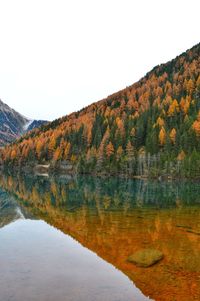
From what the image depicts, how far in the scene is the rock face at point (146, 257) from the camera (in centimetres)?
2742

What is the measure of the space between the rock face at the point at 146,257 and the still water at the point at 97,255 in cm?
60

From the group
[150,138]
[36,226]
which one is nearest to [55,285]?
[36,226]

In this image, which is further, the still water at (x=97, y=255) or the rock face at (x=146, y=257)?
the rock face at (x=146, y=257)

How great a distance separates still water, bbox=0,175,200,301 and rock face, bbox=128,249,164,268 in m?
0.60

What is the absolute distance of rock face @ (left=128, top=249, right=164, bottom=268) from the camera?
27.4 metres

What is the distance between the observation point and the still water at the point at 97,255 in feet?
72.8

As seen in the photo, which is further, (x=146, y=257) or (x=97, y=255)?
(x=97, y=255)

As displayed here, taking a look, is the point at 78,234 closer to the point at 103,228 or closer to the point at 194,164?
the point at 103,228

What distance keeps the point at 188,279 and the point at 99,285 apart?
19.5 ft

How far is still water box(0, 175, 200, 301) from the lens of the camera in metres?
22.2

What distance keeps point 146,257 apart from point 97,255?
14.4 ft

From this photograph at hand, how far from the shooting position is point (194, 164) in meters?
138

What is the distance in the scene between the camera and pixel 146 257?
28.7 metres

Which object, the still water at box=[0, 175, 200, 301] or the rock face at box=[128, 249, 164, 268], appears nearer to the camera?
the still water at box=[0, 175, 200, 301]
